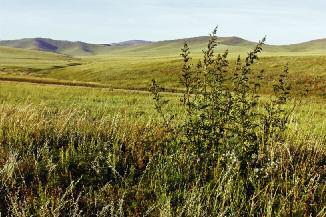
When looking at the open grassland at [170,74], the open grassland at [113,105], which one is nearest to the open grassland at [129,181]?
the open grassland at [113,105]

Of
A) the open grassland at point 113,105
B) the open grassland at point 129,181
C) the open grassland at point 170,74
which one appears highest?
the open grassland at point 129,181

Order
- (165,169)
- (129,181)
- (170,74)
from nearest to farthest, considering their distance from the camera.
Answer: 1. (129,181)
2. (165,169)
3. (170,74)

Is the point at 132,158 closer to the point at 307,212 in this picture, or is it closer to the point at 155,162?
the point at 155,162

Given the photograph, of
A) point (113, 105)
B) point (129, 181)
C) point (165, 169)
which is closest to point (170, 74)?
point (113, 105)

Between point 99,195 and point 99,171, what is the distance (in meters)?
0.97

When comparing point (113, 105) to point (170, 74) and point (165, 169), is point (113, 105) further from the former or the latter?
point (170, 74)

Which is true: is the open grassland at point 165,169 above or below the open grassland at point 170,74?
above

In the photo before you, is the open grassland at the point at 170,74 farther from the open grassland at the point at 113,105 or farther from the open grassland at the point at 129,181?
the open grassland at the point at 129,181

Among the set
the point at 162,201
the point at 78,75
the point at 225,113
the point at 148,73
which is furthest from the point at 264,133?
the point at 78,75

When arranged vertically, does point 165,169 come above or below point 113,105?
above

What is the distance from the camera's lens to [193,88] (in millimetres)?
8219

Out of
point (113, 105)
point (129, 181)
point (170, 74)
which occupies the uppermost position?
point (129, 181)

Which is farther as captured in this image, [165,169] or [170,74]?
[170,74]

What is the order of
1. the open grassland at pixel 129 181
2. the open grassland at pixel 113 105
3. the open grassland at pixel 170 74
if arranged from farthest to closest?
the open grassland at pixel 170 74
the open grassland at pixel 113 105
the open grassland at pixel 129 181
